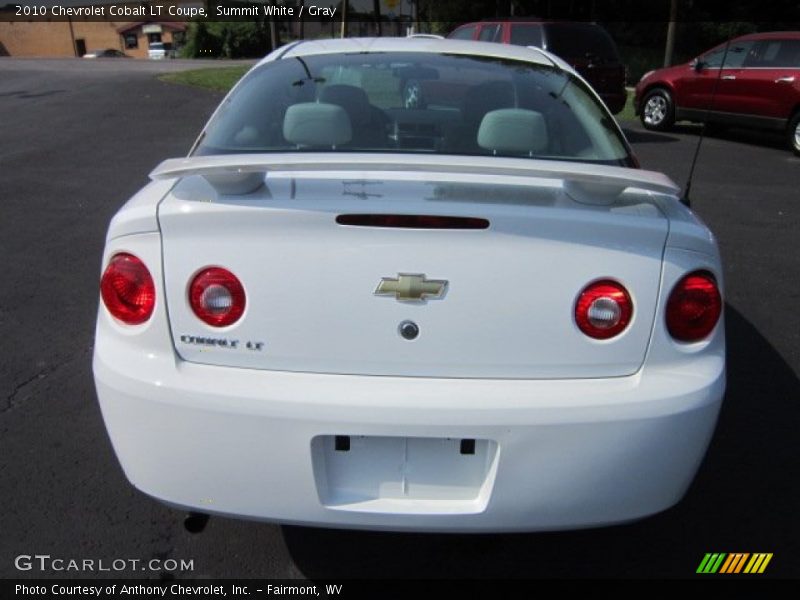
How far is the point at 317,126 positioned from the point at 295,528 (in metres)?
1.49

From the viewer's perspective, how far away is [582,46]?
12.6 metres

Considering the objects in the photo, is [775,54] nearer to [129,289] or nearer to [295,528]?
[295,528]

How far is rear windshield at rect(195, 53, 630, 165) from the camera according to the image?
2.99 m

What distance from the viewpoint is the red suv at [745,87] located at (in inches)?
443

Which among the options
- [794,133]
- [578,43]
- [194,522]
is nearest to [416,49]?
[194,522]

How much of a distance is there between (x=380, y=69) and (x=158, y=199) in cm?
147

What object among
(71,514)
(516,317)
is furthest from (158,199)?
(71,514)

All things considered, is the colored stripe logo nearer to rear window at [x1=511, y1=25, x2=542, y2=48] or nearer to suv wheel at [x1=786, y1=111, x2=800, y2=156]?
suv wheel at [x1=786, y1=111, x2=800, y2=156]

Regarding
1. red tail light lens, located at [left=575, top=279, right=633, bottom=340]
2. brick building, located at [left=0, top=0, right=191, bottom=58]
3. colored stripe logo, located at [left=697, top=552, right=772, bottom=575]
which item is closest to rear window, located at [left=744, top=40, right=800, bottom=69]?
colored stripe logo, located at [left=697, top=552, right=772, bottom=575]

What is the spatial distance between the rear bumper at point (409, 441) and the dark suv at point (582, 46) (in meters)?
11.0

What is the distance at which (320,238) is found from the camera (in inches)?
82.4

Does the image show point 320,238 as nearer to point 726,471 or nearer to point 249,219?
point 249,219

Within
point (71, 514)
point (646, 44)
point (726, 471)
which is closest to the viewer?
point (71, 514)

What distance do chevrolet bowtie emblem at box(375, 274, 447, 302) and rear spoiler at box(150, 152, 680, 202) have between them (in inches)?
14.5
